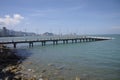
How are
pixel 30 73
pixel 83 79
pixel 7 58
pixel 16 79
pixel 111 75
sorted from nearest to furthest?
1. pixel 16 79
2. pixel 83 79
3. pixel 111 75
4. pixel 30 73
5. pixel 7 58

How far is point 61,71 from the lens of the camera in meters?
19.5

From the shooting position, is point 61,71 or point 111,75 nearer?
point 111,75

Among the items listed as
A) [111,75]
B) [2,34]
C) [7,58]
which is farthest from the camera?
[2,34]

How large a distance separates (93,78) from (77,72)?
9.30ft

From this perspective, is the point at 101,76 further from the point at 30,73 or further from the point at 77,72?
the point at 30,73

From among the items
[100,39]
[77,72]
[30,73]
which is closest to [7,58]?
[30,73]

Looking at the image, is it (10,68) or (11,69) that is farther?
(10,68)

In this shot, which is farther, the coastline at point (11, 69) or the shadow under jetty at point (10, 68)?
the shadow under jetty at point (10, 68)

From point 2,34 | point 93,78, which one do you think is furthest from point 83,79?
point 2,34

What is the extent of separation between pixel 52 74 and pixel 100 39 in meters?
65.3

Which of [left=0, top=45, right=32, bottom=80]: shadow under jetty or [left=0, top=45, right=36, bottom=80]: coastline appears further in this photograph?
[left=0, top=45, right=32, bottom=80]: shadow under jetty

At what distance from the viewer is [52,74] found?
18.2 meters

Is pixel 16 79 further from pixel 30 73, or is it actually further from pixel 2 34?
pixel 2 34

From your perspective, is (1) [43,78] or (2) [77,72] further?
(2) [77,72]
